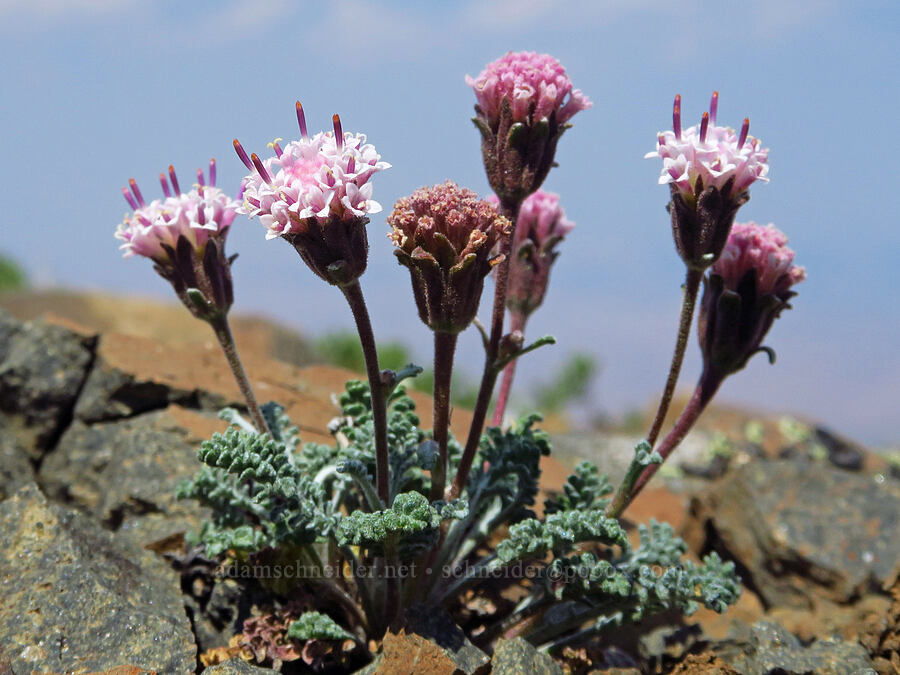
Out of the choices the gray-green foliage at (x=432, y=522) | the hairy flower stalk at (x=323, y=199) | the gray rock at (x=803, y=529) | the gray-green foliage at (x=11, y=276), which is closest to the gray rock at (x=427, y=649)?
the gray-green foliage at (x=432, y=522)

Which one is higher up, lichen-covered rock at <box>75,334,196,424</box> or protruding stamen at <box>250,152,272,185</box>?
protruding stamen at <box>250,152,272,185</box>

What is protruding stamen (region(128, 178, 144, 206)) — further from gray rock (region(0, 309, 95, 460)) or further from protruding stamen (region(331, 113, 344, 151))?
gray rock (region(0, 309, 95, 460))

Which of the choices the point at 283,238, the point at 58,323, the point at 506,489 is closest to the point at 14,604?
the point at 283,238

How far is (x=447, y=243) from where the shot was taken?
9.25ft

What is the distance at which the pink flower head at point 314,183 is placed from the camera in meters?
2.75

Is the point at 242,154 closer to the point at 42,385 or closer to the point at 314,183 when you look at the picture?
the point at 314,183

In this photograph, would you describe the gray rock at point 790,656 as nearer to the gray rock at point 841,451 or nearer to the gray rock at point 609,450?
the gray rock at point 609,450

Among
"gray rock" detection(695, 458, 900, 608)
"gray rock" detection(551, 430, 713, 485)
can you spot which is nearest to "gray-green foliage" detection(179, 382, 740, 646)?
"gray rock" detection(695, 458, 900, 608)

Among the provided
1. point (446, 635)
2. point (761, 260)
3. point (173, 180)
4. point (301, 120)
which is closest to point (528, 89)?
point (301, 120)

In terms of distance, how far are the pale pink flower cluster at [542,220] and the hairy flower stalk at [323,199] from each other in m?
1.31

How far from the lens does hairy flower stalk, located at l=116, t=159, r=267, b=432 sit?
3.45m

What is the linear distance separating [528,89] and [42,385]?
3.84 meters

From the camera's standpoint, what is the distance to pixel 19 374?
540cm

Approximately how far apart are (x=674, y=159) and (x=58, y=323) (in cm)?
437
